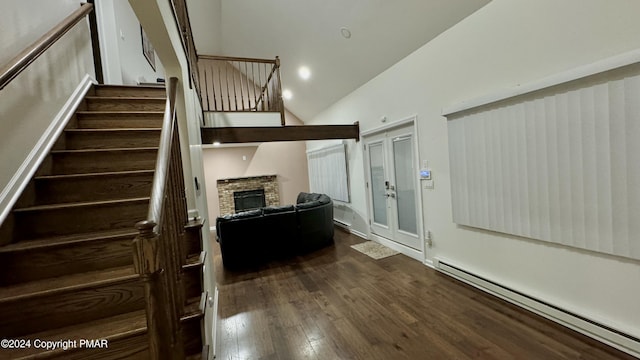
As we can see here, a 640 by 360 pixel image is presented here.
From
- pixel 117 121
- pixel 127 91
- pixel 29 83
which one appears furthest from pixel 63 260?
pixel 127 91

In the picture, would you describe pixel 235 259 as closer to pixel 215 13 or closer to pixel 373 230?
pixel 373 230

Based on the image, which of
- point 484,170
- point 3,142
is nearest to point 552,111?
point 484,170

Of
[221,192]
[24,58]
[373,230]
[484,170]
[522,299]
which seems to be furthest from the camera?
[221,192]

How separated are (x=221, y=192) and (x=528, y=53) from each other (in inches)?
267

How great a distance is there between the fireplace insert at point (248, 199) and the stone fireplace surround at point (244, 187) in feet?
0.28

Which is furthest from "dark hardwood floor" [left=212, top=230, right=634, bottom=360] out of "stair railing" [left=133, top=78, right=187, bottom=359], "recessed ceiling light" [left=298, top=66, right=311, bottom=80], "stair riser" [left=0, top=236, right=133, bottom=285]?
"recessed ceiling light" [left=298, top=66, right=311, bottom=80]

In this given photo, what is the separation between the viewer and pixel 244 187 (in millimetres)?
7301

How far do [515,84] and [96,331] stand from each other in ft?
11.3

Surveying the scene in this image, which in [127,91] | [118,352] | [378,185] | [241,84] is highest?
[241,84]

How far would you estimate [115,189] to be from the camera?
79.4 inches

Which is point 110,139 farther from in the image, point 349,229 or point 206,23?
point 206,23

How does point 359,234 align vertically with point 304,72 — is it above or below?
below

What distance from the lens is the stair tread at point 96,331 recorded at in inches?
45.4

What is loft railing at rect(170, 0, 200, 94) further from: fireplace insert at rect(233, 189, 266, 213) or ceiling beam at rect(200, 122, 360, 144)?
fireplace insert at rect(233, 189, 266, 213)
